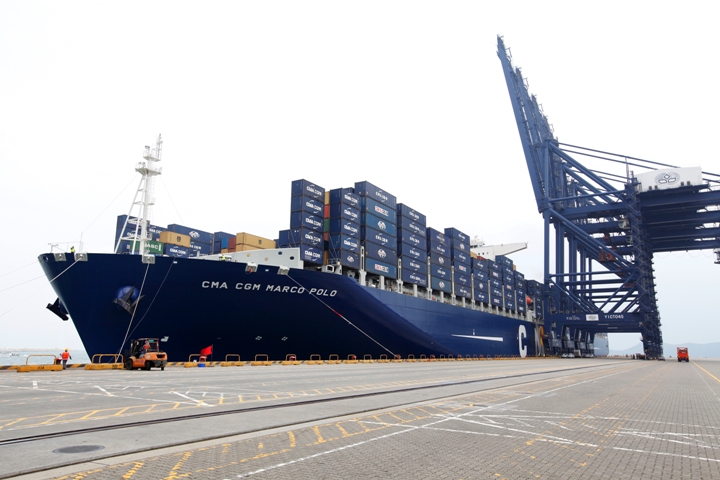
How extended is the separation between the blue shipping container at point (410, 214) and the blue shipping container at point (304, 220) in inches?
439

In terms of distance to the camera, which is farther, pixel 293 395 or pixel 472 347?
pixel 472 347

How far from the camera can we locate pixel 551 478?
5426mm

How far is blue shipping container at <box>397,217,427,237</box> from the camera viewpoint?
137 feet

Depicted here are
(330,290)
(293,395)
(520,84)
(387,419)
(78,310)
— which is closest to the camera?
(387,419)

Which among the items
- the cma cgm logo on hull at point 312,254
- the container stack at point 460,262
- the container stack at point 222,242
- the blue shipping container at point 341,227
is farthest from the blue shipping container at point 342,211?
the container stack at point 460,262

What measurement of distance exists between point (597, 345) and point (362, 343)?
114146 mm

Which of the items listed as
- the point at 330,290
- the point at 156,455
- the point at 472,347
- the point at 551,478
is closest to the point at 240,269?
the point at 330,290

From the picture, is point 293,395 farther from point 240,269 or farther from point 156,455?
point 240,269

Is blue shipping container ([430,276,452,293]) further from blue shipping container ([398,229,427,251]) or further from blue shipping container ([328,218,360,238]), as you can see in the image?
blue shipping container ([328,218,360,238])

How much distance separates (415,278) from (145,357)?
24.5 m

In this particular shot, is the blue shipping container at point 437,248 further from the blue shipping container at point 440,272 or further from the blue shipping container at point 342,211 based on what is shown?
the blue shipping container at point 342,211

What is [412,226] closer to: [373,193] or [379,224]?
[379,224]

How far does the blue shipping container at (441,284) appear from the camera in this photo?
45.1 m

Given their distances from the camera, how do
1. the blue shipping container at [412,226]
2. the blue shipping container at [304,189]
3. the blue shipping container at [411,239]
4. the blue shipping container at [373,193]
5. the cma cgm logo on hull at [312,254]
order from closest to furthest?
the cma cgm logo on hull at [312,254] → the blue shipping container at [304,189] → the blue shipping container at [373,193] → the blue shipping container at [411,239] → the blue shipping container at [412,226]
